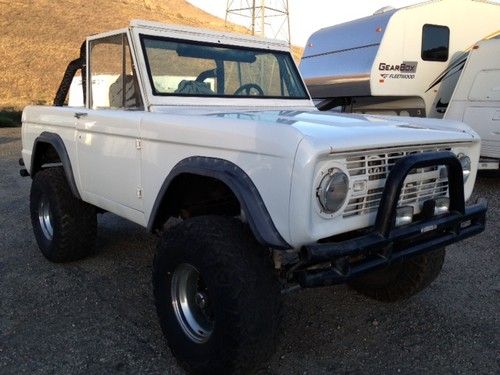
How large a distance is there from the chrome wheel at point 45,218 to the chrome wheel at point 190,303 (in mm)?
2119

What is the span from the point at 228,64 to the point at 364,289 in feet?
6.65

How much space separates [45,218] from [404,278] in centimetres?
314

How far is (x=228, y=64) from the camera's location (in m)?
3.96

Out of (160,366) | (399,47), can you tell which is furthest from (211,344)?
(399,47)

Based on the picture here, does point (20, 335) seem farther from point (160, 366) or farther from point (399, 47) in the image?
point (399, 47)

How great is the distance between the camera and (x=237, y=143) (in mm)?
2459

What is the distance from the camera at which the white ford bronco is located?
230 centimetres

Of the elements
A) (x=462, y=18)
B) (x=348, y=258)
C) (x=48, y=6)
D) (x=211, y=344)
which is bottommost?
(x=211, y=344)

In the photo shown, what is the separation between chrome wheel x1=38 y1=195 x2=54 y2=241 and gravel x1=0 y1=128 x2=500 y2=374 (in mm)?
257

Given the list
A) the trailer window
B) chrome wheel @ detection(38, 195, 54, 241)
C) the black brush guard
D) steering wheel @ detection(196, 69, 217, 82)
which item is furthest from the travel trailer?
chrome wheel @ detection(38, 195, 54, 241)

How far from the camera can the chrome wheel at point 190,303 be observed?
2.75 metres

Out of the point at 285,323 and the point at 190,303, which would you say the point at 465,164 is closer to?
the point at 285,323

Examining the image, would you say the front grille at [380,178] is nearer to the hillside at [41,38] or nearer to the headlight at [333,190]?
the headlight at [333,190]

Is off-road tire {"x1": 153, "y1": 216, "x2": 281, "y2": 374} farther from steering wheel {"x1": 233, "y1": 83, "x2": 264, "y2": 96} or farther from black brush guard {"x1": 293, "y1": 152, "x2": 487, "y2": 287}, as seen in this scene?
steering wheel {"x1": 233, "y1": 83, "x2": 264, "y2": 96}
